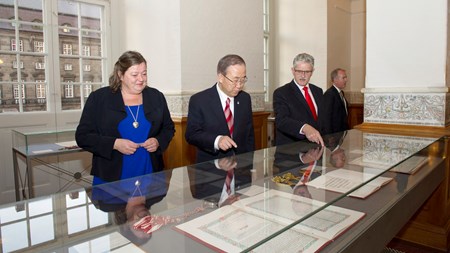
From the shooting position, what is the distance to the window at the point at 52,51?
4199 millimetres

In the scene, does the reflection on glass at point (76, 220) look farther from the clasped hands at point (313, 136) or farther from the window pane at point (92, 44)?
the window pane at point (92, 44)

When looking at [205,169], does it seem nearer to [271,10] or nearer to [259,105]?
[259,105]

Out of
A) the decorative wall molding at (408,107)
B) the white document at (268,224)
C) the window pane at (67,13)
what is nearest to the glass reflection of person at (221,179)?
the white document at (268,224)

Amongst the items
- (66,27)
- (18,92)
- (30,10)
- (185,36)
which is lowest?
(18,92)

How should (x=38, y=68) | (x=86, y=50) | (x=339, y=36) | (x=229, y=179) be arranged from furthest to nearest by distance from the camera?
(x=339, y=36)
(x=86, y=50)
(x=38, y=68)
(x=229, y=179)

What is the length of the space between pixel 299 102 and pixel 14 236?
2.43 m

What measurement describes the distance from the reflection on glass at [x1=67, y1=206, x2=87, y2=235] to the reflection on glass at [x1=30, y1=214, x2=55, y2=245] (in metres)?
0.05

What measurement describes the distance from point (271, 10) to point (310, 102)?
5059mm

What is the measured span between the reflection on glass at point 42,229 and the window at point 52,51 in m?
3.61

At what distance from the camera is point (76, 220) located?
1.19 m

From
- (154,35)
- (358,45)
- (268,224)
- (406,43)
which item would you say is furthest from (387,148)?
(358,45)

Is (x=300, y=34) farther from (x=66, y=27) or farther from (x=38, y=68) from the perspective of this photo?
(x=38, y=68)

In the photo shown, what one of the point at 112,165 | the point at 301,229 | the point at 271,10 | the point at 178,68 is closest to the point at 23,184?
the point at 178,68

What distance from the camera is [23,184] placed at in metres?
4.36
